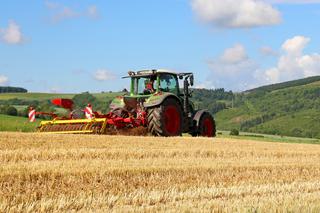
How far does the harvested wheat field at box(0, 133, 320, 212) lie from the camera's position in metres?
6.06

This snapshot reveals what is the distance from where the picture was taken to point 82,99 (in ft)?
164

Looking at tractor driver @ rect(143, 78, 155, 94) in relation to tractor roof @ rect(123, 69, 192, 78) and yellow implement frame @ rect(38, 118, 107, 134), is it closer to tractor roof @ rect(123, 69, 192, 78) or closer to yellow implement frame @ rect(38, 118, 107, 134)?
tractor roof @ rect(123, 69, 192, 78)

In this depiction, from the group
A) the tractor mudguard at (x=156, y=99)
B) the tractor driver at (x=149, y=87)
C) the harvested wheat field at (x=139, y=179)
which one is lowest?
the harvested wheat field at (x=139, y=179)

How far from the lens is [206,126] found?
58.9ft

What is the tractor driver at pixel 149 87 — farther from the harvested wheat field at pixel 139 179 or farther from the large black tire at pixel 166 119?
the harvested wheat field at pixel 139 179

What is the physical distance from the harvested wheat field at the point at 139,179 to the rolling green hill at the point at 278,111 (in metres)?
58.7

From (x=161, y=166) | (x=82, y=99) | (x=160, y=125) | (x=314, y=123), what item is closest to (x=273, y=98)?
(x=314, y=123)

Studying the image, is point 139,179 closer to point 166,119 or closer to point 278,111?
point 166,119

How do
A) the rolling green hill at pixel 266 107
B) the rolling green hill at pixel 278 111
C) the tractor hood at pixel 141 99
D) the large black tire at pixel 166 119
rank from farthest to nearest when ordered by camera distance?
the rolling green hill at pixel 278 111, the rolling green hill at pixel 266 107, the tractor hood at pixel 141 99, the large black tire at pixel 166 119

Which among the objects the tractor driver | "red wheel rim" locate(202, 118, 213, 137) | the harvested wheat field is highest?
the tractor driver

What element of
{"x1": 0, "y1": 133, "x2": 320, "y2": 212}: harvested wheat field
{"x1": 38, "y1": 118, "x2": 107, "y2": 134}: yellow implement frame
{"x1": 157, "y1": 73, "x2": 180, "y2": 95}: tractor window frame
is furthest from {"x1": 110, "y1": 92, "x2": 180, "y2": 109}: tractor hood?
{"x1": 0, "y1": 133, "x2": 320, "y2": 212}: harvested wheat field

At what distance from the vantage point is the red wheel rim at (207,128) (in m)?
17.8

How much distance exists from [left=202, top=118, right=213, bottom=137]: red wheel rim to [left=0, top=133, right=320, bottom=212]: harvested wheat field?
19.2 ft

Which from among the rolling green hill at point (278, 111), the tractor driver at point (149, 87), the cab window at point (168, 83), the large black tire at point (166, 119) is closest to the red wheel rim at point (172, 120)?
the large black tire at point (166, 119)
